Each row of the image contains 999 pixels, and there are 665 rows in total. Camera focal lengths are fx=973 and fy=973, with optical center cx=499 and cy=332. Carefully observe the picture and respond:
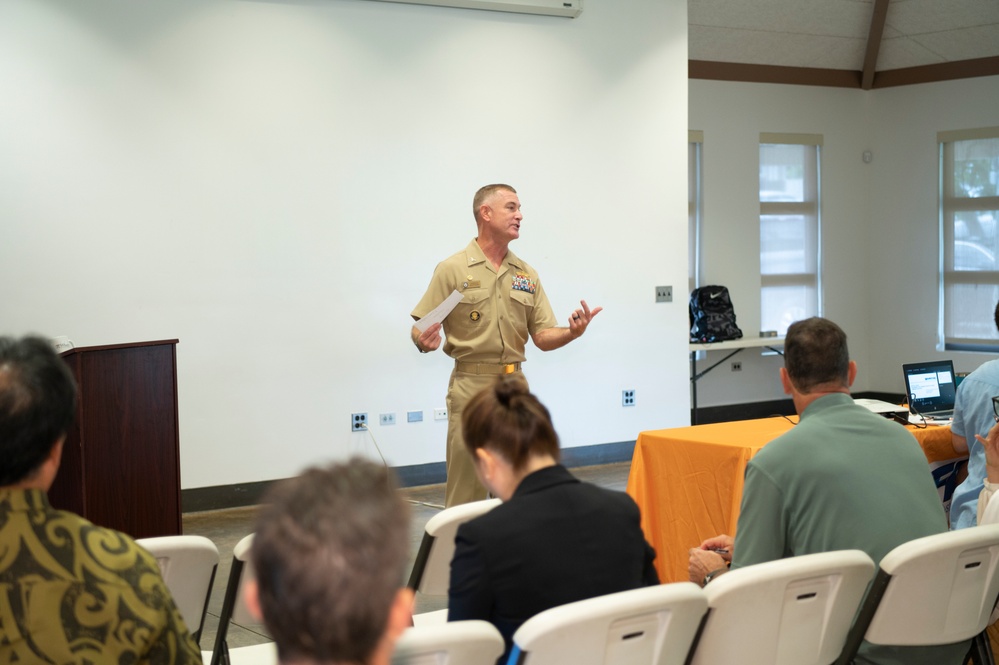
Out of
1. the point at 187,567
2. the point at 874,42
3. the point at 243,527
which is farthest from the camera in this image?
the point at 874,42

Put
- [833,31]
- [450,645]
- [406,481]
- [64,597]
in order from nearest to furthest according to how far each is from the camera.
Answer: [64,597], [450,645], [406,481], [833,31]

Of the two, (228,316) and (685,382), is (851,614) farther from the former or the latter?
(685,382)

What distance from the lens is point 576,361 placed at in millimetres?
6984

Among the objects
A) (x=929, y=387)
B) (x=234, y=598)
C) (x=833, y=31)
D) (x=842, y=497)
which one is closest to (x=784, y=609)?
(x=842, y=497)

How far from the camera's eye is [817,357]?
253 centimetres

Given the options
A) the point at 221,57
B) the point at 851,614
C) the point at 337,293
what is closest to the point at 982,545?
the point at 851,614

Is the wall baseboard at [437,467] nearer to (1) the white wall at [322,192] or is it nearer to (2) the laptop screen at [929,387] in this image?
(1) the white wall at [322,192]

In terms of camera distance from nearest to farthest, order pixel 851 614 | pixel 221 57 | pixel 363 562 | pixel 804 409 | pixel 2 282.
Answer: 1. pixel 363 562
2. pixel 851 614
3. pixel 804 409
4. pixel 2 282
5. pixel 221 57

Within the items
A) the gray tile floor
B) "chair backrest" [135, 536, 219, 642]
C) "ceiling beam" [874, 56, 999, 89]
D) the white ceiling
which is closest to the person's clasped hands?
"chair backrest" [135, 536, 219, 642]

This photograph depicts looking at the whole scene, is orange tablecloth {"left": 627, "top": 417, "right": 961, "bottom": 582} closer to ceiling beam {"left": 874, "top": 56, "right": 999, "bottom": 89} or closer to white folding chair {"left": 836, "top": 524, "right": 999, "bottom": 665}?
white folding chair {"left": 836, "top": 524, "right": 999, "bottom": 665}

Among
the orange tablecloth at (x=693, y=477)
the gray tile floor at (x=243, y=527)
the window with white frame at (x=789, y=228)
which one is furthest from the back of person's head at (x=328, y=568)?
the window with white frame at (x=789, y=228)

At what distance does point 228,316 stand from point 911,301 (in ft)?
23.0

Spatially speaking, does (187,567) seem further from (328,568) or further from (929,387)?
(929,387)

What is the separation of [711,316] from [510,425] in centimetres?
697
